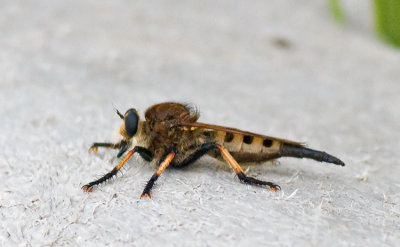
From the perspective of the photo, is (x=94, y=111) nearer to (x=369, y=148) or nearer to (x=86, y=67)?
(x=86, y=67)

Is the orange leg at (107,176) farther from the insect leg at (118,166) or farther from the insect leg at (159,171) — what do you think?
the insect leg at (159,171)

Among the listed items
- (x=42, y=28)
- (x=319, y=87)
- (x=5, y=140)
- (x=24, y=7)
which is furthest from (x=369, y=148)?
(x=24, y=7)

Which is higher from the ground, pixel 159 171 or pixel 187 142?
pixel 187 142

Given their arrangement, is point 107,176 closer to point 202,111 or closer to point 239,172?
point 239,172

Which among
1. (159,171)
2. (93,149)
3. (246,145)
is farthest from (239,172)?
(93,149)

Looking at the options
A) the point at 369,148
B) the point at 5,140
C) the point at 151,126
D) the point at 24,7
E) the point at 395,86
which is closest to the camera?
the point at 151,126

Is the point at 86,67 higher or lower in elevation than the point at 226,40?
lower

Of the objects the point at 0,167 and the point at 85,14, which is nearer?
the point at 0,167

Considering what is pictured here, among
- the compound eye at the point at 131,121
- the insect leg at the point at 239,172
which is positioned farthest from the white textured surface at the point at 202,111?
the compound eye at the point at 131,121

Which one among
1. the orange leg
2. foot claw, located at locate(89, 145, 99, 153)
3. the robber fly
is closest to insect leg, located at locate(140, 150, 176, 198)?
the robber fly
